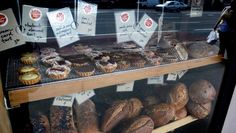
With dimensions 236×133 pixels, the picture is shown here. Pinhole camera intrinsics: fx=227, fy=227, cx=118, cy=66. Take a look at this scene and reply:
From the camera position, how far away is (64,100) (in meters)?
0.96

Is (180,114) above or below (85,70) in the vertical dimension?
below

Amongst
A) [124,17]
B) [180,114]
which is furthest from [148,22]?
[180,114]

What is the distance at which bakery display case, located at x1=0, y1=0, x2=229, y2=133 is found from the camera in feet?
2.73

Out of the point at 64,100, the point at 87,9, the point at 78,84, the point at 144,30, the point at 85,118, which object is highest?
the point at 87,9

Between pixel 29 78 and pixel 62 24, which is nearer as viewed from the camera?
pixel 29 78

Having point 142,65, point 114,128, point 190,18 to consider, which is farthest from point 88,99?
point 190,18

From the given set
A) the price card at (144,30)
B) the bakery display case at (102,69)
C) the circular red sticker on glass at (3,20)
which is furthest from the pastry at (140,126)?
the circular red sticker on glass at (3,20)

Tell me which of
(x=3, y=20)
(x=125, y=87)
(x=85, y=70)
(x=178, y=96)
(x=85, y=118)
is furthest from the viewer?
(x=178, y=96)

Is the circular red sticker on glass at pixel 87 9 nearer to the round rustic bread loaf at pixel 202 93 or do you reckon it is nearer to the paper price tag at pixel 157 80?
the paper price tag at pixel 157 80

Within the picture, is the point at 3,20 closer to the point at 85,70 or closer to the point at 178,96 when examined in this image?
the point at 85,70

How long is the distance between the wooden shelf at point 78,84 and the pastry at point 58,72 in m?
0.03

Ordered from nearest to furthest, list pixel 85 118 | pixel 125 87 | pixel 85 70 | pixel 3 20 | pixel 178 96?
pixel 3 20 → pixel 85 70 → pixel 85 118 → pixel 125 87 → pixel 178 96

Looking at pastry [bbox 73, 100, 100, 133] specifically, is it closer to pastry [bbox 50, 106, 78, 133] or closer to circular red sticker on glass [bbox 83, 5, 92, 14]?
pastry [bbox 50, 106, 78, 133]

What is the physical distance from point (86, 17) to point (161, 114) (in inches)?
24.2
